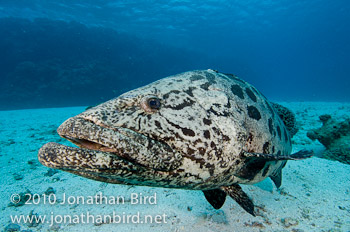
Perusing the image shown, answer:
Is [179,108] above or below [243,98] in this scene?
below

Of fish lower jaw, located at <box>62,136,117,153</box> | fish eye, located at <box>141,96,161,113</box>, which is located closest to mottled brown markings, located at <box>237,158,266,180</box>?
fish eye, located at <box>141,96,161,113</box>

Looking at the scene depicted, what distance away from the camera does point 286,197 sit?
4.11 metres

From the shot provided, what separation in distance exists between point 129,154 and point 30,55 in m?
32.9

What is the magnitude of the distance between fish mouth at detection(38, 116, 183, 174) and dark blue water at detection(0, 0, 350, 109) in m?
26.5

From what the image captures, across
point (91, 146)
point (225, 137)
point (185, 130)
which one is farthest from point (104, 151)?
point (225, 137)

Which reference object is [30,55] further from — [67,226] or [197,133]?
[197,133]

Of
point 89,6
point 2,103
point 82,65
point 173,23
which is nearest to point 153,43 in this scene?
point 173,23

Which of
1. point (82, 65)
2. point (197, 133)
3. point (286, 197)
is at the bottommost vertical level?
point (286, 197)

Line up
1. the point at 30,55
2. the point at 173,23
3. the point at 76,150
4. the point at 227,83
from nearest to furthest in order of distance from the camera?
the point at 76,150 → the point at 227,83 → the point at 30,55 → the point at 173,23

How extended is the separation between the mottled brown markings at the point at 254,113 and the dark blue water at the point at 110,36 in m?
26.8

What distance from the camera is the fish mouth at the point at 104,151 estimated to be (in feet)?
5.12

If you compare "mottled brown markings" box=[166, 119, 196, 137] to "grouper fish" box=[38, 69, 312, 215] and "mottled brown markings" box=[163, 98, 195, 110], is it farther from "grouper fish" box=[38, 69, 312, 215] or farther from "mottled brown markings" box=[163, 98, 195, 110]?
"mottled brown markings" box=[163, 98, 195, 110]

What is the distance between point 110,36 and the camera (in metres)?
39.4

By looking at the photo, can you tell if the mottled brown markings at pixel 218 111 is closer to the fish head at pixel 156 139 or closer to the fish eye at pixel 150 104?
the fish head at pixel 156 139
